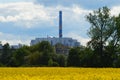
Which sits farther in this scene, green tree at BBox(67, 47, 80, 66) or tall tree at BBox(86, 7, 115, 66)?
green tree at BBox(67, 47, 80, 66)

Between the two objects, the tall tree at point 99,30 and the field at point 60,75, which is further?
the tall tree at point 99,30

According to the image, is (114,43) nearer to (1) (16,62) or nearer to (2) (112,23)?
(2) (112,23)

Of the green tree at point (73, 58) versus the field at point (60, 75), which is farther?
the green tree at point (73, 58)

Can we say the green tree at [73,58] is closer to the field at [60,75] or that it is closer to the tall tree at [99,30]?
the tall tree at [99,30]

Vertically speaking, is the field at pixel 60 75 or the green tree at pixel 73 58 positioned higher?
the green tree at pixel 73 58

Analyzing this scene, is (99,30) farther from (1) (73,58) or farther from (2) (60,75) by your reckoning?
(2) (60,75)

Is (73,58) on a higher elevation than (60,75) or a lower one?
higher

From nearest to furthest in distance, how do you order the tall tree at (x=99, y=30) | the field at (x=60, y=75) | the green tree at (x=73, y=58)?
the field at (x=60, y=75) → the tall tree at (x=99, y=30) → the green tree at (x=73, y=58)

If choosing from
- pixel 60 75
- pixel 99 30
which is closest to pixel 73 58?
pixel 99 30

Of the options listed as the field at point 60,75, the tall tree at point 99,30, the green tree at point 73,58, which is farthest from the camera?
the green tree at point 73,58

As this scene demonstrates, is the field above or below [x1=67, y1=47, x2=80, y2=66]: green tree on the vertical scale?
below

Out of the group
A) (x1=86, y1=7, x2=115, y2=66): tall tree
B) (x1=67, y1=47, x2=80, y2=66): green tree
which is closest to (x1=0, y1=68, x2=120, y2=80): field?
(x1=86, y1=7, x2=115, y2=66): tall tree

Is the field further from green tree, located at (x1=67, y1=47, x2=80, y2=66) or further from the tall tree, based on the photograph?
green tree, located at (x1=67, y1=47, x2=80, y2=66)

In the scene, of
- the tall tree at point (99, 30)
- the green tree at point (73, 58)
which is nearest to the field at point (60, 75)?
the tall tree at point (99, 30)
